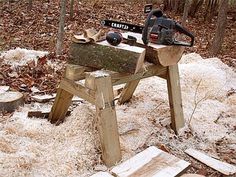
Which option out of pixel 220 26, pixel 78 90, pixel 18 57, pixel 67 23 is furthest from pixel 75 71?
pixel 67 23

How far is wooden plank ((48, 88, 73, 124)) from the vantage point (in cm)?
338

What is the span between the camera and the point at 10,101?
370 centimetres

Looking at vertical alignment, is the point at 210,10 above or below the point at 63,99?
below

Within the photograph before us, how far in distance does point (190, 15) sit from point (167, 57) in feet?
31.8

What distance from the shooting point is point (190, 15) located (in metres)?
12.5

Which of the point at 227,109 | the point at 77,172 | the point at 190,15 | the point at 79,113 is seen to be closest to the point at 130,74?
the point at 79,113

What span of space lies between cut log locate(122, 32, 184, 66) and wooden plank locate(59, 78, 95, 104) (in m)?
0.71

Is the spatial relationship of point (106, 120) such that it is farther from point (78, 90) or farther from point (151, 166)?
point (151, 166)

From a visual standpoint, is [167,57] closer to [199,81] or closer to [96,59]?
[96,59]

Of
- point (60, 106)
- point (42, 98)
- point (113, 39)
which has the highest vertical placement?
point (113, 39)

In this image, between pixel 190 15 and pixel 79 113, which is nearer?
pixel 79 113

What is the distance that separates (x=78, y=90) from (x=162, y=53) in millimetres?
858

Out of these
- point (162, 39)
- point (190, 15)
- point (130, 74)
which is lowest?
point (190, 15)

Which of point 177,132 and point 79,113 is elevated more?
point 79,113
